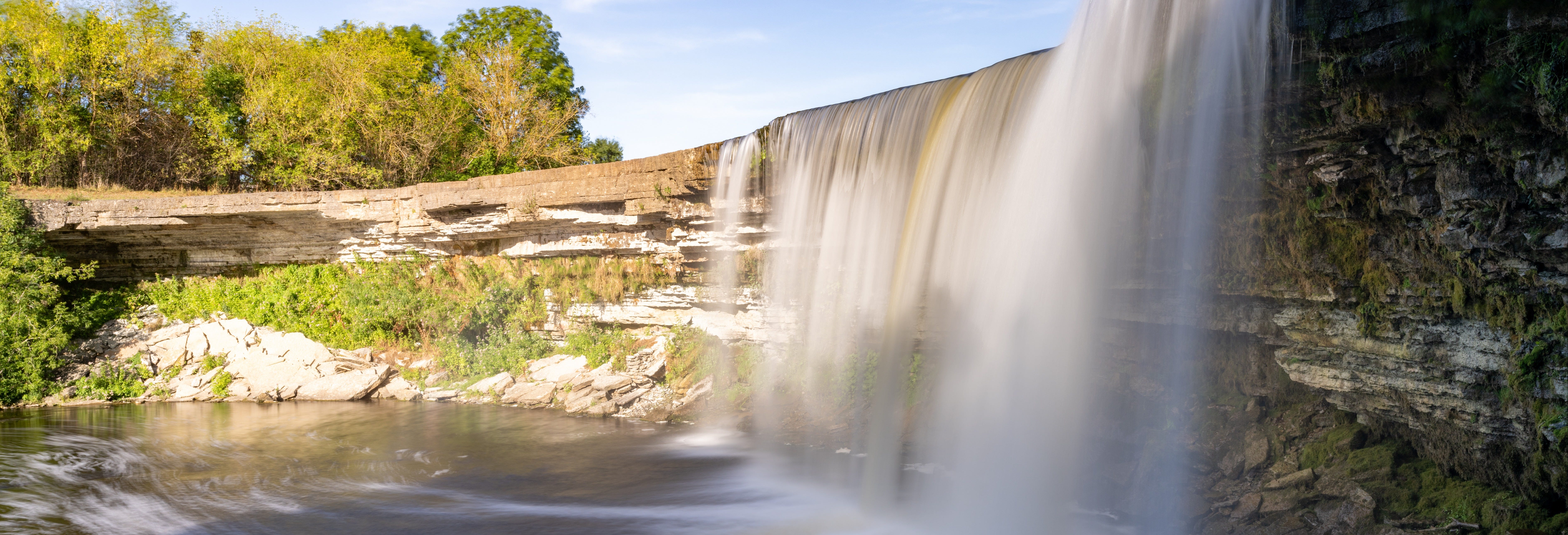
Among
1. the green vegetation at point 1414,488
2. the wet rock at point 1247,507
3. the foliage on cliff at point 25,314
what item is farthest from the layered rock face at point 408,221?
the green vegetation at point 1414,488

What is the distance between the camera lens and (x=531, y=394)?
580 inches

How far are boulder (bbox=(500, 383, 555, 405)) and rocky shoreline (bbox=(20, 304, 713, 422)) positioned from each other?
20mm

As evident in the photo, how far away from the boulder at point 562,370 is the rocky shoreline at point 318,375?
2cm

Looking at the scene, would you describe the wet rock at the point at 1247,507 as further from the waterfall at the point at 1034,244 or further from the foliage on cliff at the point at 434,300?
the foliage on cliff at the point at 434,300

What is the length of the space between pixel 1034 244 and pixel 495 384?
11.7 m

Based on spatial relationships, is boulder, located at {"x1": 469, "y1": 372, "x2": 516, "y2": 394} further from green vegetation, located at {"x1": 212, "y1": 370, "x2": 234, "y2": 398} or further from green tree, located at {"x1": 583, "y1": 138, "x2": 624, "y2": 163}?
green tree, located at {"x1": 583, "y1": 138, "x2": 624, "y2": 163}

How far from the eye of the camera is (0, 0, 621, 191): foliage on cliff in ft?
65.7

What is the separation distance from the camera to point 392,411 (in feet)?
47.0

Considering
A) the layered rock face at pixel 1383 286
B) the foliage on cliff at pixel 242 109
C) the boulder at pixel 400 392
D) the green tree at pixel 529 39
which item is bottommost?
the boulder at pixel 400 392

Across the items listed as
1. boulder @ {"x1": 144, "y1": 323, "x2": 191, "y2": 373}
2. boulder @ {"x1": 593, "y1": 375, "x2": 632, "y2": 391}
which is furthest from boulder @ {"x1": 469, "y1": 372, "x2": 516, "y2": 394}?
boulder @ {"x1": 144, "y1": 323, "x2": 191, "y2": 373}

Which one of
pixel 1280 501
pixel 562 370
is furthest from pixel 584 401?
pixel 1280 501

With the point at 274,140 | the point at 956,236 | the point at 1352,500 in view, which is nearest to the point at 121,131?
the point at 274,140

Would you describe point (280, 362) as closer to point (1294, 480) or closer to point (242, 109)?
point (242, 109)

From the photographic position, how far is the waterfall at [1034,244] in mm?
6359
